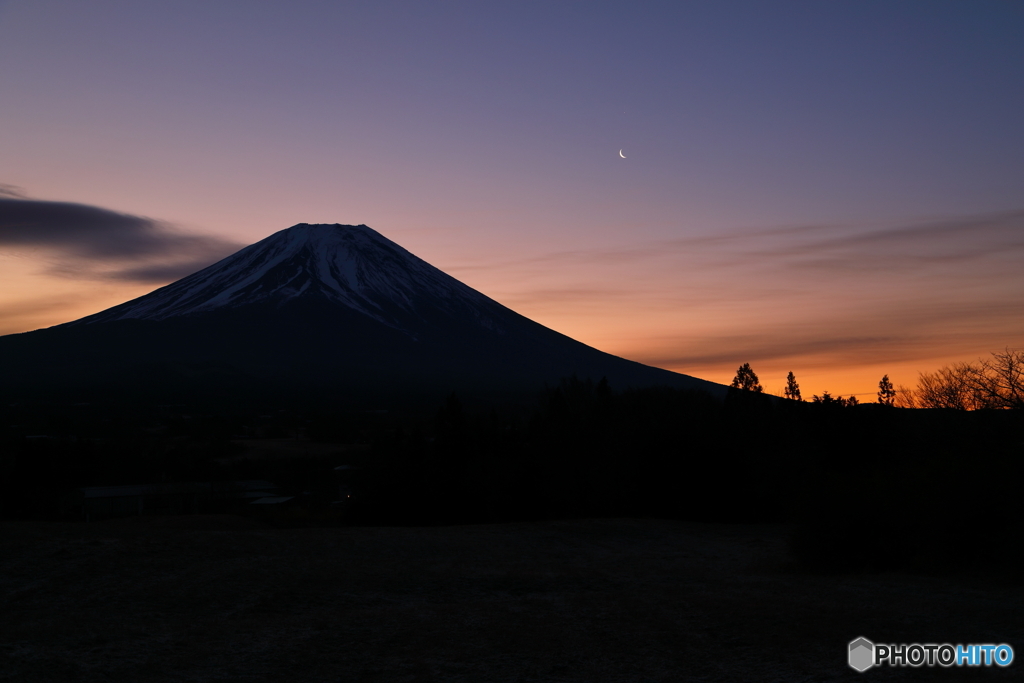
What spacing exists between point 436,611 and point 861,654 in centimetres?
646

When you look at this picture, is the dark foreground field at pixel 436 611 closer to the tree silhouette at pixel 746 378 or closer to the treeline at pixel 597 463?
the treeline at pixel 597 463

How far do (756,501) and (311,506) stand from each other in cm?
2586

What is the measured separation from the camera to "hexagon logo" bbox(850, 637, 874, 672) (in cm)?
906

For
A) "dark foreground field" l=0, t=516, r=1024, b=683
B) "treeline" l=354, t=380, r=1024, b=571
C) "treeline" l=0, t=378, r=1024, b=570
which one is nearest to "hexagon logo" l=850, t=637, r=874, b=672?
"dark foreground field" l=0, t=516, r=1024, b=683

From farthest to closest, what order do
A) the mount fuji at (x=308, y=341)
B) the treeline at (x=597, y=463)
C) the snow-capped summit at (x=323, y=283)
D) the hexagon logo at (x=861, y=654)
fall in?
the snow-capped summit at (x=323, y=283), the mount fuji at (x=308, y=341), the treeline at (x=597, y=463), the hexagon logo at (x=861, y=654)

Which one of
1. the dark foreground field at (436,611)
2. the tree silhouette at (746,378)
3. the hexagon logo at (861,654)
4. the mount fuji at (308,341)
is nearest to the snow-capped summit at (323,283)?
the mount fuji at (308,341)

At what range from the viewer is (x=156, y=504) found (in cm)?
4225

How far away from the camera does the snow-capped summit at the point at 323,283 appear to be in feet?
508

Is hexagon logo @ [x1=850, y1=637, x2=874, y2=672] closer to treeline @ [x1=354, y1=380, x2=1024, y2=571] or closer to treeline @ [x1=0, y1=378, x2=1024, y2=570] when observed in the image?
treeline @ [x1=0, y1=378, x2=1024, y2=570]

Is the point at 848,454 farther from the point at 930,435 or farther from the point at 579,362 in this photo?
the point at 579,362

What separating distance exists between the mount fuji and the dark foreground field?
310 ft

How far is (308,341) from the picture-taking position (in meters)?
143

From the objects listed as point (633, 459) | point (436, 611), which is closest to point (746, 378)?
point (633, 459)

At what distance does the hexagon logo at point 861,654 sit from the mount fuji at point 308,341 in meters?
105
